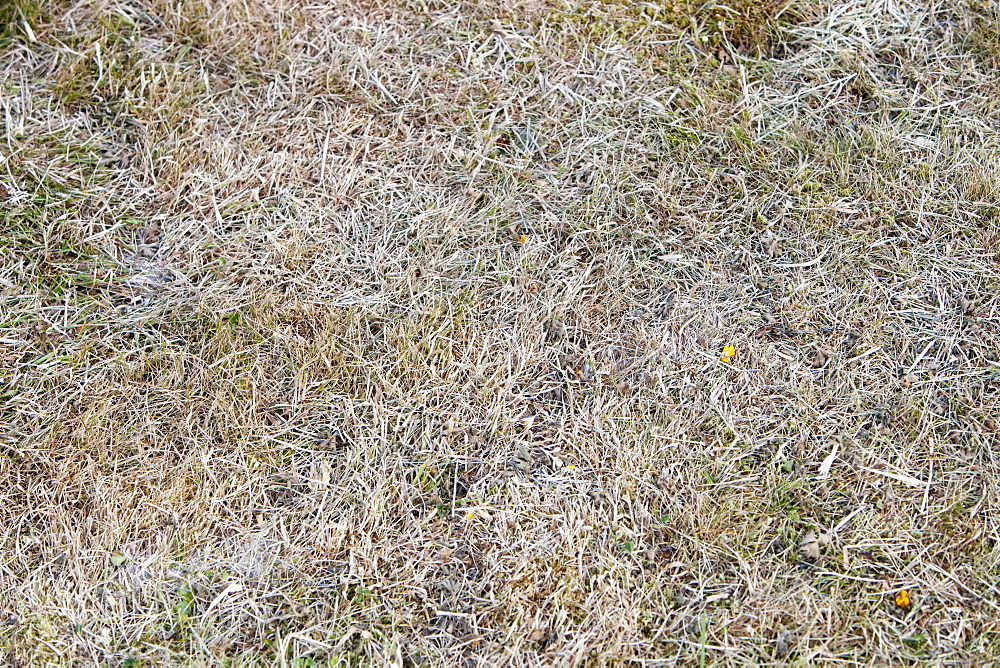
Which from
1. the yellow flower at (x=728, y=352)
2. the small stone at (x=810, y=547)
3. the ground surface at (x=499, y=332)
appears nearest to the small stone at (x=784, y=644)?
the ground surface at (x=499, y=332)

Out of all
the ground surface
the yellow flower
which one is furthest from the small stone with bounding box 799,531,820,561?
the yellow flower

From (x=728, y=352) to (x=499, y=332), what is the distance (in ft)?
2.13

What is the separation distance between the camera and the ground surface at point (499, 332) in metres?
2.01

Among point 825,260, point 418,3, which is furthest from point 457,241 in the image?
point 825,260

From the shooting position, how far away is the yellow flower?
7.48ft

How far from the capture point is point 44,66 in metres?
2.62

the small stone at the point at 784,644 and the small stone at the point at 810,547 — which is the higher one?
the small stone at the point at 810,547

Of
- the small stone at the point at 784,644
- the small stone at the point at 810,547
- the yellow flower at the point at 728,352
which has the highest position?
the yellow flower at the point at 728,352

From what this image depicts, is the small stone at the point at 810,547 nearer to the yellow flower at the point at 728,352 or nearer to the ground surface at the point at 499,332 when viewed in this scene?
the ground surface at the point at 499,332

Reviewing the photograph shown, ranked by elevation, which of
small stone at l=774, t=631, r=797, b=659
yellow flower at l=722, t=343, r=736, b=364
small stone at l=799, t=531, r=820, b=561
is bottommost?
small stone at l=774, t=631, r=797, b=659

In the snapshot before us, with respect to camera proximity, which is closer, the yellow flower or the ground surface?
the ground surface

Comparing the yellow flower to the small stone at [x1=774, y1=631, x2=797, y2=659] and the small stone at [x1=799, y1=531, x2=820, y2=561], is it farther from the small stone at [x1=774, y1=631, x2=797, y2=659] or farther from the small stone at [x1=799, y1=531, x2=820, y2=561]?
the small stone at [x1=774, y1=631, x2=797, y2=659]

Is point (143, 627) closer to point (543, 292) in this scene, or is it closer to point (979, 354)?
point (543, 292)

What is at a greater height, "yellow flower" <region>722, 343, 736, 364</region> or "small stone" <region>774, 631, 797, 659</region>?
"yellow flower" <region>722, 343, 736, 364</region>
